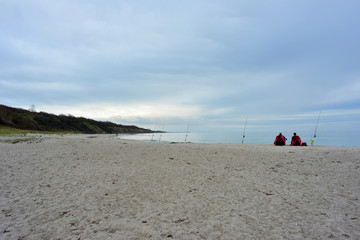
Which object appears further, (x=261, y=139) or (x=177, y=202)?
(x=261, y=139)

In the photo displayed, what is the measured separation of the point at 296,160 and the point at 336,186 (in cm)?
567

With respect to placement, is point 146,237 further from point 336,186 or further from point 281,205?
point 336,186

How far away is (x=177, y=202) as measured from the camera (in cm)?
655

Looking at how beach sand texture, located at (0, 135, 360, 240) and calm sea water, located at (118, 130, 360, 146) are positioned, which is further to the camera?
calm sea water, located at (118, 130, 360, 146)

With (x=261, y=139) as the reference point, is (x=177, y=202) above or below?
below

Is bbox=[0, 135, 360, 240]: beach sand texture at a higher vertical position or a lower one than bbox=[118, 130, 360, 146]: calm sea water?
lower

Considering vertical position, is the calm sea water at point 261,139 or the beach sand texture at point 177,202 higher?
the calm sea water at point 261,139

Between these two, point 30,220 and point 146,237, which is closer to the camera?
point 146,237

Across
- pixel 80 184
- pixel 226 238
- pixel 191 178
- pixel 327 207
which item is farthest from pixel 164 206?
pixel 327 207

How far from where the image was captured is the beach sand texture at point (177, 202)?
184 inches

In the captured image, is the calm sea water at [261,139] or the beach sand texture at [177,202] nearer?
the beach sand texture at [177,202]

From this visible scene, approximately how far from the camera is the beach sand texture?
4.68 meters

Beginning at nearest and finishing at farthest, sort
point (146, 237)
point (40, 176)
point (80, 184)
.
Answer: point (146, 237) < point (80, 184) < point (40, 176)

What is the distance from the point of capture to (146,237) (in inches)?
173
